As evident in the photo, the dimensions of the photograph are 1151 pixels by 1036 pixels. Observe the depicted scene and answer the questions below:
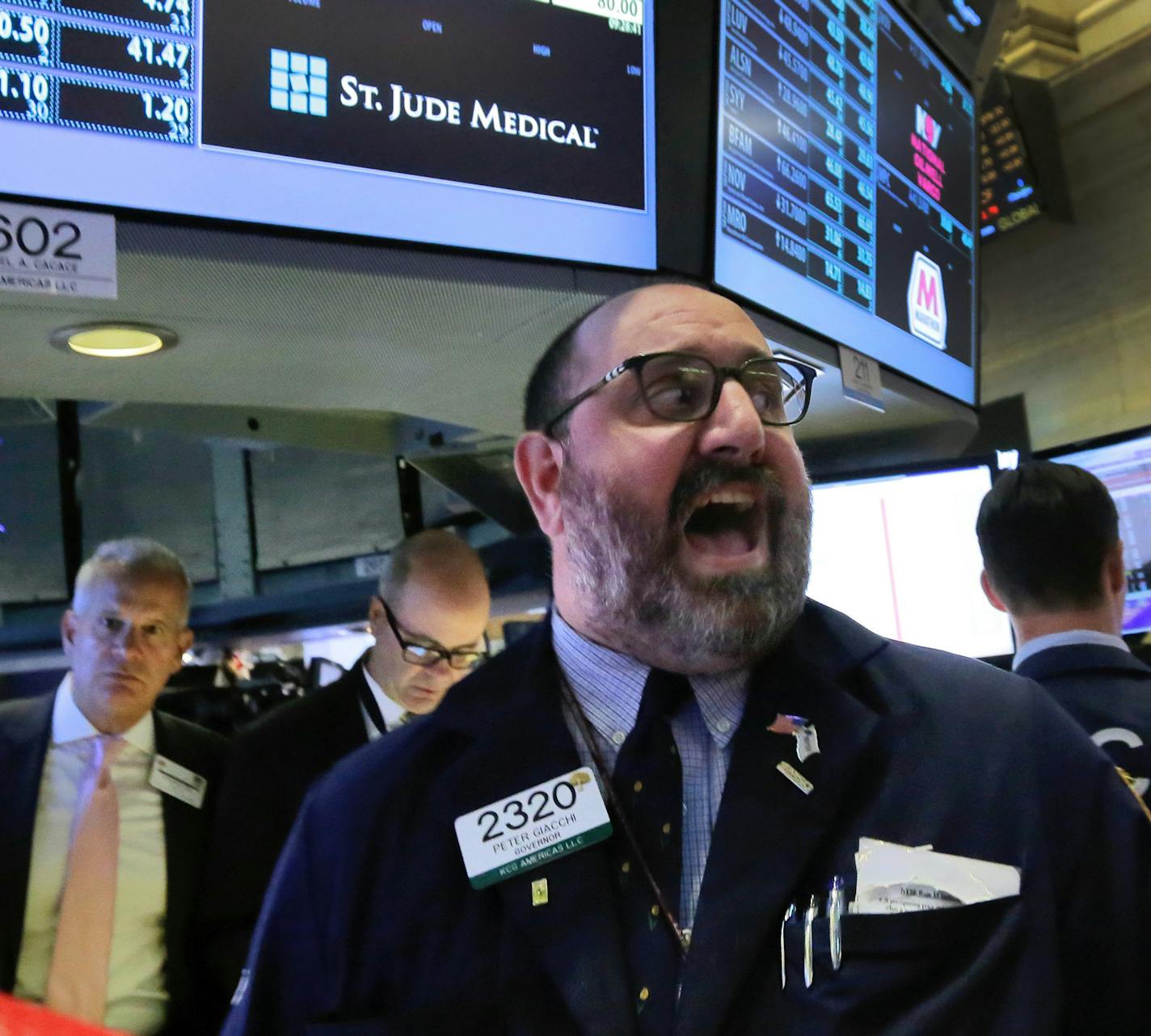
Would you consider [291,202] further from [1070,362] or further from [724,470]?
[1070,362]

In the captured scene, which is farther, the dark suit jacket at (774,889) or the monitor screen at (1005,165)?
the monitor screen at (1005,165)

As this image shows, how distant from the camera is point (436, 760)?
113cm

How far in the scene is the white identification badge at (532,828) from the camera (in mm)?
1010

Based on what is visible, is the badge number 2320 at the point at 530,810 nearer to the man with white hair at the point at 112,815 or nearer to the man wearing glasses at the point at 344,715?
the man wearing glasses at the point at 344,715

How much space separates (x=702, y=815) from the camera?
1044 mm

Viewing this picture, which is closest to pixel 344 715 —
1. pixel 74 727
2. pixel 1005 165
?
pixel 74 727

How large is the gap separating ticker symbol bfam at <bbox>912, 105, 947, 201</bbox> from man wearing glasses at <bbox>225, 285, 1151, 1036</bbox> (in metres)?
1.38

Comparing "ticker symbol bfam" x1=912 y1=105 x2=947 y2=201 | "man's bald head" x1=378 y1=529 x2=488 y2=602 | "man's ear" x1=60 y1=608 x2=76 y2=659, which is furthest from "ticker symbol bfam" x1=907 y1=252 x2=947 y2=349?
"man's ear" x1=60 y1=608 x2=76 y2=659

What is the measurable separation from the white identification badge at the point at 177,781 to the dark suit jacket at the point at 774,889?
3.23ft

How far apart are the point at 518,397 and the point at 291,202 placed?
0.86 meters

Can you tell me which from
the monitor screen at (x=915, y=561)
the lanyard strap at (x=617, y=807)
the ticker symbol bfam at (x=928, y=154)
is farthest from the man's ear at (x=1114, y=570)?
the lanyard strap at (x=617, y=807)

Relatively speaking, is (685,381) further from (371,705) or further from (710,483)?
(371,705)

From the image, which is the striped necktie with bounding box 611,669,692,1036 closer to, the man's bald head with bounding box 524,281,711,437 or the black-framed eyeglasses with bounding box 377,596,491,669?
the man's bald head with bounding box 524,281,711,437

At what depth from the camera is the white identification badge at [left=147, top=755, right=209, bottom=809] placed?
200 centimetres
